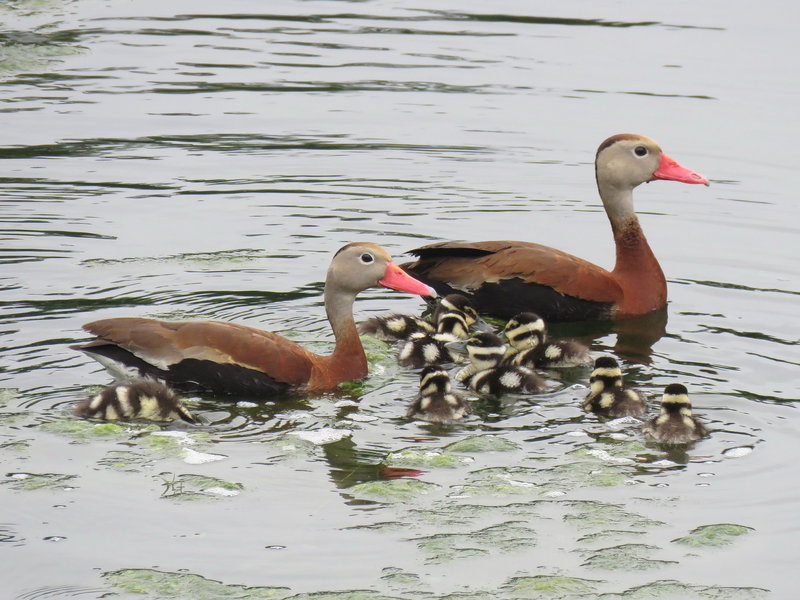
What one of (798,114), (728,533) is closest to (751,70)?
(798,114)

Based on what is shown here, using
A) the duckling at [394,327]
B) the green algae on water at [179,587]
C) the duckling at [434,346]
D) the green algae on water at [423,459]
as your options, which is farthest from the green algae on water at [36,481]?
the duckling at [394,327]

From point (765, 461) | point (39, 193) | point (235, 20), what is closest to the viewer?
point (765, 461)

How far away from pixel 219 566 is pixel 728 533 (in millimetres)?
2478

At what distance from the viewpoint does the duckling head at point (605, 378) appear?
28.8 feet

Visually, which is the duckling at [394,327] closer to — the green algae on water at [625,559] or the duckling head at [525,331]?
the duckling head at [525,331]

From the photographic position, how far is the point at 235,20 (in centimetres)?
2091

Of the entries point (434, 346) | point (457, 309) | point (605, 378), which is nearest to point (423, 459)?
point (605, 378)

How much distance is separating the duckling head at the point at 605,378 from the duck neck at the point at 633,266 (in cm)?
244

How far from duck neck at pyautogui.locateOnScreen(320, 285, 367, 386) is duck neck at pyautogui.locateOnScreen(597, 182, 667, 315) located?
104 inches

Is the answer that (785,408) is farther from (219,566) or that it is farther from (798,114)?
(798,114)

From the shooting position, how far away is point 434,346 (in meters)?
9.80

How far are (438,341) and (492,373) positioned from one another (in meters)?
0.84

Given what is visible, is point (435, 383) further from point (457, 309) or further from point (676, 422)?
point (457, 309)

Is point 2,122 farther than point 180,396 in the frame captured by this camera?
Yes
